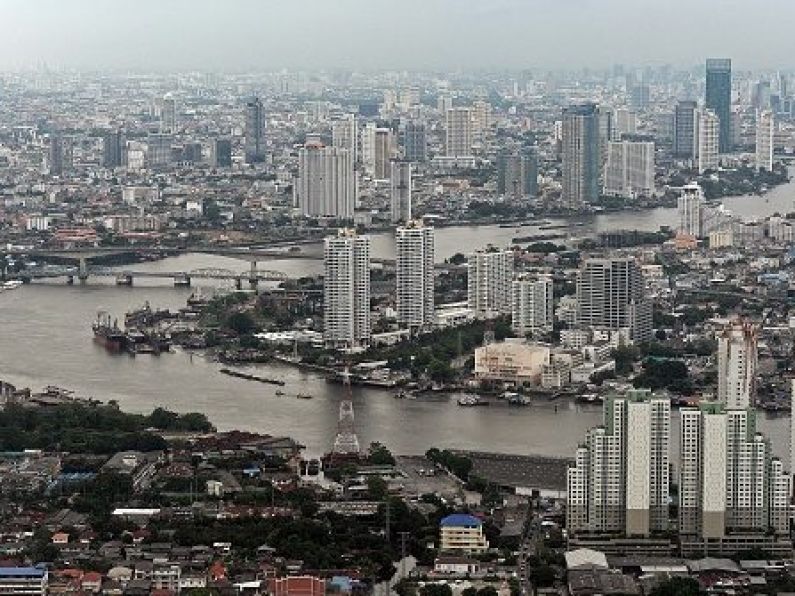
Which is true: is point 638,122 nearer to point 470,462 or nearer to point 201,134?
point 201,134

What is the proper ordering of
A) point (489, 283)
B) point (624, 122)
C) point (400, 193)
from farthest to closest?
point (624, 122) < point (400, 193) < point (489, 283)

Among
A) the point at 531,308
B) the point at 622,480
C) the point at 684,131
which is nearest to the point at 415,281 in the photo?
the point at 531,308

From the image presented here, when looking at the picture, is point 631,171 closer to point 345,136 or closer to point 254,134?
point 345,136

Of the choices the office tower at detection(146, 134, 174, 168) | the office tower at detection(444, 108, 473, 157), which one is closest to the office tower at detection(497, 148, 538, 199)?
the office tower at detection(444, 108, 473, 157)

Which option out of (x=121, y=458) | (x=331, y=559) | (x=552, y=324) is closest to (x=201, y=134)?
(x=552, y=324)

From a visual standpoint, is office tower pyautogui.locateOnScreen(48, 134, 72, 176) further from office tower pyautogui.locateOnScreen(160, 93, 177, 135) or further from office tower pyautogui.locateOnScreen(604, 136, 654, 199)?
office tower pyautogui.locateOnScreen(604, 136, 654, 199)
